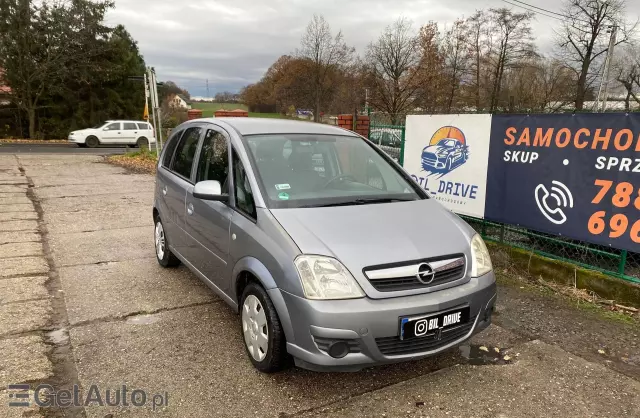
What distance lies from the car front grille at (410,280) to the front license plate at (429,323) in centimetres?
18

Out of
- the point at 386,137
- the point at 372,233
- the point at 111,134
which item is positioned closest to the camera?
the point at 372,233

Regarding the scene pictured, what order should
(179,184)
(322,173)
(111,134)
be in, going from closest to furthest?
(322,173), (179,184), (111,134)

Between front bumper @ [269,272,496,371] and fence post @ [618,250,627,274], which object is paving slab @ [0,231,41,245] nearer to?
front bumper @ [269,272,496,371]

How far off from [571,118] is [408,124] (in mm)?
2310

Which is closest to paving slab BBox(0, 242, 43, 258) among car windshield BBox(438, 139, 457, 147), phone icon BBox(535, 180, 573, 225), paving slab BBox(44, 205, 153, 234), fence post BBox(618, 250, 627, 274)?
paving slab BBox(44, 205, 153, 234)

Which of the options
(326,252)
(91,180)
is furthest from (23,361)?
(91,180)

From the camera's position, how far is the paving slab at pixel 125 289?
402 cm

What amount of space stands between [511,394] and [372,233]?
1366 millimetres

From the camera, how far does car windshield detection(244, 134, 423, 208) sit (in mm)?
3211

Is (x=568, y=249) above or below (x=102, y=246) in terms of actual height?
above

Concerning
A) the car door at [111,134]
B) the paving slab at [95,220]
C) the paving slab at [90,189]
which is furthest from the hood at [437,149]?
the car door at [111,134]

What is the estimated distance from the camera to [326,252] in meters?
2.60

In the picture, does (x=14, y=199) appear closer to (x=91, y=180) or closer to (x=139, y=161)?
(x=91, y=180)

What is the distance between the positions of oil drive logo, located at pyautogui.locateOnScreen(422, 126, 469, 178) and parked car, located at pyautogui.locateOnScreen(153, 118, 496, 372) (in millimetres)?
1914
